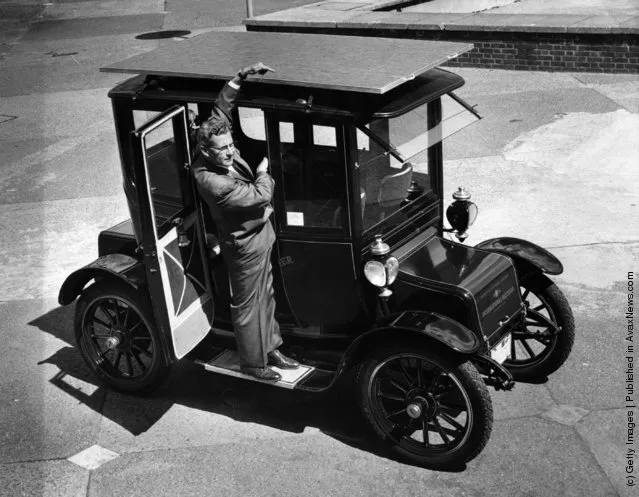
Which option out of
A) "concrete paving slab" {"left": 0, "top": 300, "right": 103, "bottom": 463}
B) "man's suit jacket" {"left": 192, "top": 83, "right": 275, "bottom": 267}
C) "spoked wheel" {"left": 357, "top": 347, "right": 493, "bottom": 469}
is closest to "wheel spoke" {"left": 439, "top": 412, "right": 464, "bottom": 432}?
"spoked wheel" {"left": 357, "top": 347, "right": 493, "bottom": 469}

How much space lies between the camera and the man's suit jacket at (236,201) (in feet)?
16.9

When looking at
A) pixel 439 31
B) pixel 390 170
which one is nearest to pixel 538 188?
pixel 390 170

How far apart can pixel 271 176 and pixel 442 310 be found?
131 cm

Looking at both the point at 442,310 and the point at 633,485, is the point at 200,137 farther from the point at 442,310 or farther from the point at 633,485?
the point at 633,485

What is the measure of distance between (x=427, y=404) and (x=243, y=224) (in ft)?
4.96

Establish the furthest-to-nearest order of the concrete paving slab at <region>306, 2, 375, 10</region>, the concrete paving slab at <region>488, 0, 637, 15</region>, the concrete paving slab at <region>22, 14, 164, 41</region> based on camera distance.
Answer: the concrete paving slab at <region>22, 14, 164, 41</region>
the concrete paving slab at <region>306, 2, 375, 10</region>
the concrete paving slab at <region>488, 0, 637, 15</region>

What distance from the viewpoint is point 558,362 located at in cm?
595

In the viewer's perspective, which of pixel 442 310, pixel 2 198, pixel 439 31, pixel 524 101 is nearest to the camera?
pixel 442 310

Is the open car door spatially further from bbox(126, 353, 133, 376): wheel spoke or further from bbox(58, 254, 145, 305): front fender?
bbox(126, 353, 133, 376): wheel spoke

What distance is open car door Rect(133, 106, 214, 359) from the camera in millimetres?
5328

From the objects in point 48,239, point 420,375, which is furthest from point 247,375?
point 48,239

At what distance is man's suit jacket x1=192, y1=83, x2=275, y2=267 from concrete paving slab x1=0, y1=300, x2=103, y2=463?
1639 millimetres

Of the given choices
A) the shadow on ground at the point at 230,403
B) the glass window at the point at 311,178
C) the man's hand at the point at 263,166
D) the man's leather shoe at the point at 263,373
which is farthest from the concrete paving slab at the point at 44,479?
the man's hand at the point at 263,166

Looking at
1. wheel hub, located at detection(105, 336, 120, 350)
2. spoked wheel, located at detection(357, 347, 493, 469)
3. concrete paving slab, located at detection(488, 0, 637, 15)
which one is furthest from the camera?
concrete paving slab, located at detection(488, 0, 637, 15)
